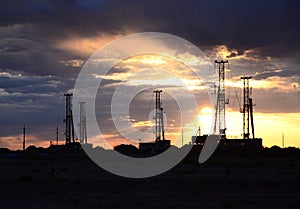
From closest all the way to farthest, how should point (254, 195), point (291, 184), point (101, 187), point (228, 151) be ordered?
1. point (254, 195)
2. point (101, 187)
3. point (291, 184)
4. point (228, 151)

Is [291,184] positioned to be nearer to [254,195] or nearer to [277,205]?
[254,195]

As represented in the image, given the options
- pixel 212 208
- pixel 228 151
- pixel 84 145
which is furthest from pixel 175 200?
pixel 84 145

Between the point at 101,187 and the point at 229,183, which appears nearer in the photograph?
the point at 101,187

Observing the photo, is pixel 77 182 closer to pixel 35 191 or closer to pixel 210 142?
pixel 35 191

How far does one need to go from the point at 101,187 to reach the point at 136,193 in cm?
385

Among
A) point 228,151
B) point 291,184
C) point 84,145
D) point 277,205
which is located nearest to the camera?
point 277,205

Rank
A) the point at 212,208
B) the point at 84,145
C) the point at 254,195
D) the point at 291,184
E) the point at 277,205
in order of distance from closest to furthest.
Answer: the point at 212,208 < the point at 277,205 < the point at 254,195 < the point at 291,184 < the point at 84,145

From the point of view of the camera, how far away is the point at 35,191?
2984cm

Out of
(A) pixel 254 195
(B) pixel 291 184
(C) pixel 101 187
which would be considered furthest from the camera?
(B) pixel 291 184

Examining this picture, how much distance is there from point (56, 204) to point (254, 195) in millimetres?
10472

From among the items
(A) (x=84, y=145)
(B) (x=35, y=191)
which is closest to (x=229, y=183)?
(B) (x=35, y=191)

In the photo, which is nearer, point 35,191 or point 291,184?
point 35,191

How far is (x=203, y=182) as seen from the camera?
36.2 meters

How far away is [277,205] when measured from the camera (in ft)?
78.3
